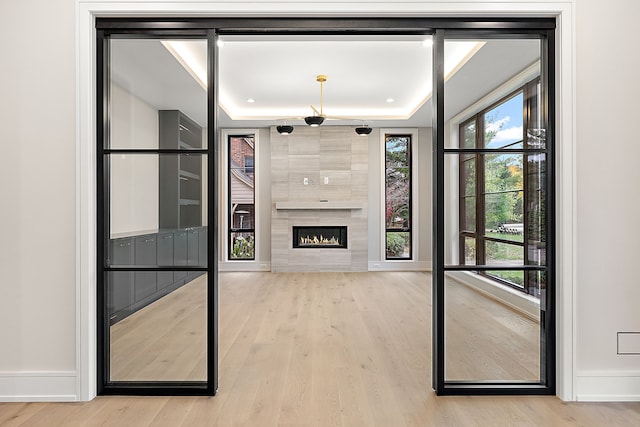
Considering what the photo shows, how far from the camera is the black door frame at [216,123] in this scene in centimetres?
267

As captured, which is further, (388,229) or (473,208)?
(388,229)

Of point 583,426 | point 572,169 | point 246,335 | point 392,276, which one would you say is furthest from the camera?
point 392,276

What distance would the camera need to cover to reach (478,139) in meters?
2.77

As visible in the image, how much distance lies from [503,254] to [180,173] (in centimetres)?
209

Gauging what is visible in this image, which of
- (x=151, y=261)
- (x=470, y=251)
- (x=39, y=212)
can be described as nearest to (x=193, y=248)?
(x=151, y=261)

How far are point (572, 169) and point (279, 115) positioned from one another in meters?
6.09

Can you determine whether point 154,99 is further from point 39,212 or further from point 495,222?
point 495,222

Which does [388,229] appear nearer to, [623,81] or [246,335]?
[246,335]

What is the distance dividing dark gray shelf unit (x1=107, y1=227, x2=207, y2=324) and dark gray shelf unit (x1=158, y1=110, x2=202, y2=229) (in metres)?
0.08

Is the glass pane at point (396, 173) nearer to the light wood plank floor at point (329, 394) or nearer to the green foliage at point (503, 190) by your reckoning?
the light wood plank floor at point (329, 394)

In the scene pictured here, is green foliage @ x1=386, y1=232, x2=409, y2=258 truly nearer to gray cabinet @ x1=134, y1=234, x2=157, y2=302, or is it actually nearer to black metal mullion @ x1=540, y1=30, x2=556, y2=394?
black metal mullion @ x1=540, y1=30, x2=556, y2=394

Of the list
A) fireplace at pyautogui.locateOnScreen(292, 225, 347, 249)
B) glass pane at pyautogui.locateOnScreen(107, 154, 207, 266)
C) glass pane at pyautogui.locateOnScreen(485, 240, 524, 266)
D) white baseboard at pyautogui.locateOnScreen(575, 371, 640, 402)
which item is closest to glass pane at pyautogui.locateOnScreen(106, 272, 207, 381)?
glass pane at pyautogui.locateOnScreen(107, 154, 207, 266)

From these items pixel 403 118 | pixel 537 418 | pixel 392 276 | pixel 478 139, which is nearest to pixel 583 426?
pixel 537 418

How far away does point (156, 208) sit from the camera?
278cm
